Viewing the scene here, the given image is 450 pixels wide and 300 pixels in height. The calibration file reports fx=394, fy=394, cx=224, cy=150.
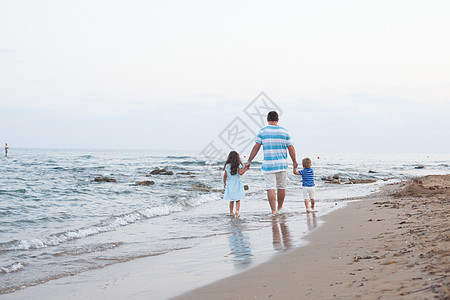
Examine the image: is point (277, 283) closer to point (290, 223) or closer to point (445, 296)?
point (445, 296)

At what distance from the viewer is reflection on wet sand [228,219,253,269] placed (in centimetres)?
452

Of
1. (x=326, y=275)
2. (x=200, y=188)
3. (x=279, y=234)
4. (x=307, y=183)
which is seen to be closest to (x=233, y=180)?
(x=307, y=183)

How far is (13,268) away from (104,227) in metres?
3.20

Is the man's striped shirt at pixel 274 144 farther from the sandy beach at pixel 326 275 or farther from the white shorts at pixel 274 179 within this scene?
the sandy beach at pixel 326 275

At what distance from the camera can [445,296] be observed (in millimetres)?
2162

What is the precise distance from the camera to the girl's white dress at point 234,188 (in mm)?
9859

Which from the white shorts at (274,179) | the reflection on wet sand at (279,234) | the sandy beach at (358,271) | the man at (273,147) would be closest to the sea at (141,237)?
the reflection on wet sand at (279,234)

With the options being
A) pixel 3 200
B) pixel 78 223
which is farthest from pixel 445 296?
pixel 3 200

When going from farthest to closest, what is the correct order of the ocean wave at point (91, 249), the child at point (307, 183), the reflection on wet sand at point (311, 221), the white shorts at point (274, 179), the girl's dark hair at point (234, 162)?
the girl's dark hair at point (234, 162)
the child at point (307, 183)
the white shorts at point (274, 179)
the reflection on wet sand at point (311, 221)
the ocean wave at point (91, 249)

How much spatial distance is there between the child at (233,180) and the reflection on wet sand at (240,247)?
1.92 meters

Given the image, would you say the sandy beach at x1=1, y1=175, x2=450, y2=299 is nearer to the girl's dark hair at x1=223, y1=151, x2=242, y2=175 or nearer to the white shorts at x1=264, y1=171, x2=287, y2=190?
the white shorts at x1=264, y1=171, x2=287, y2=190

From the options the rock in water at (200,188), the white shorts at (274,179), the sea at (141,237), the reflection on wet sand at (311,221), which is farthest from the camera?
the rock in water at (200,188)

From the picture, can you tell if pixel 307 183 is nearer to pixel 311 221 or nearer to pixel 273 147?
pixel 273 147

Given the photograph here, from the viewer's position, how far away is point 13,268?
5125 millimetres
